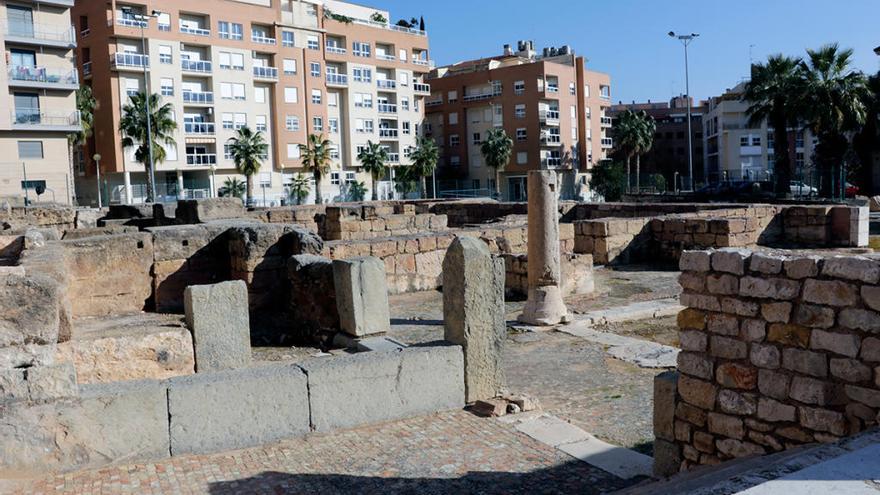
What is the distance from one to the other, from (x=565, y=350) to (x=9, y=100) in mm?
39066

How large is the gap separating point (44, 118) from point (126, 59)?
7.87 m

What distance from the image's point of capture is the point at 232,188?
52.4 m

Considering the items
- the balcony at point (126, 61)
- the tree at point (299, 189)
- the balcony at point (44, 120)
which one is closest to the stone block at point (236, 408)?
the balcony at point (44, 120)

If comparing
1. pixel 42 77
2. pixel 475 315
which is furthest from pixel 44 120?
pixel 475 315

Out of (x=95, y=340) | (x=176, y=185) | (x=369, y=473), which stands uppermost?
(x=176, y=185)

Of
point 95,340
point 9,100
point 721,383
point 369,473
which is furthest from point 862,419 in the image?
point 9,100

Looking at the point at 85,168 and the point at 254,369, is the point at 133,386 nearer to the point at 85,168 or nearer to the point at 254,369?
the point at 254,369

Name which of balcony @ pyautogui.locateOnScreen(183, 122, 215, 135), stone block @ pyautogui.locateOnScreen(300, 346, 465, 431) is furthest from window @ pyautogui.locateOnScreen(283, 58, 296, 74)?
stone block @ pyautogui.locateOnScreen(300, 346, 465, 431)

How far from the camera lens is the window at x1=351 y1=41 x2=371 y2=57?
202 feet

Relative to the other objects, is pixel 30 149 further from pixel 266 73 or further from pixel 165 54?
pixel 266 73

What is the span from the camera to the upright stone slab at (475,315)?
26.5 ft

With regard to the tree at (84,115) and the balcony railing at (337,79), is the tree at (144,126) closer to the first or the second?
the tree at (84,115)

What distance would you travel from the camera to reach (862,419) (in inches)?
199

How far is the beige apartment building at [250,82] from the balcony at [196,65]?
0.09 m
